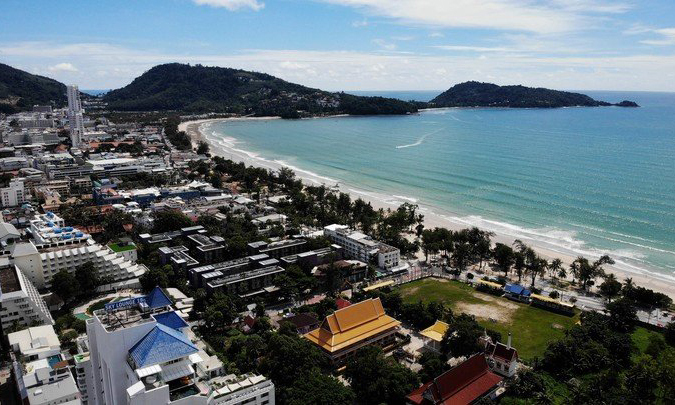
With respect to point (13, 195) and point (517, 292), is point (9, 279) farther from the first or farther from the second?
point (517, 292)

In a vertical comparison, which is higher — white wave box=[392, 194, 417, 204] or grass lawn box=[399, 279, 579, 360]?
white wave box=[392, 194, 417, 204]

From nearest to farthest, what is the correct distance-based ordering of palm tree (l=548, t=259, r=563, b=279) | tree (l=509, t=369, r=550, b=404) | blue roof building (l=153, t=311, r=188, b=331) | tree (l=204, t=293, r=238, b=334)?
1. blue roof building (l=153, t=311, r=188, b=331)
2. tree (l=509, t=369, r=550, b=404)
3. tree (l=204, t=293, r=238, b=334)
4. palm tree (l=548, t=259, r=563, b=279)

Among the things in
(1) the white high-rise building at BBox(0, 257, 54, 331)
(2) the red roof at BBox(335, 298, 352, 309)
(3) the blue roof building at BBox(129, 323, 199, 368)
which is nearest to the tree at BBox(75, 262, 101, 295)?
(1) the white high-rise building at BBox(0, 257, 54, 331)

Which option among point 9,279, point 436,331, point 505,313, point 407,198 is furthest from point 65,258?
point 407,198

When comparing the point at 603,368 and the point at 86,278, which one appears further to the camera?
the point at 86,278

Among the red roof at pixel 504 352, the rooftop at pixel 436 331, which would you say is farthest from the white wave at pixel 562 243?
the red roof at pixel 504 352

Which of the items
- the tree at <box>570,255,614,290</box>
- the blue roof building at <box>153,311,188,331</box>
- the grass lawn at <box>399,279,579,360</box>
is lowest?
the grass lawn at <box>399,279,579,360</box>

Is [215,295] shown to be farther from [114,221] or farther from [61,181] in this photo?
[61,181]

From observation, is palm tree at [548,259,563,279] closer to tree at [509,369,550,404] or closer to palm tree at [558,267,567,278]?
palm tree at [558,267,567,278]
